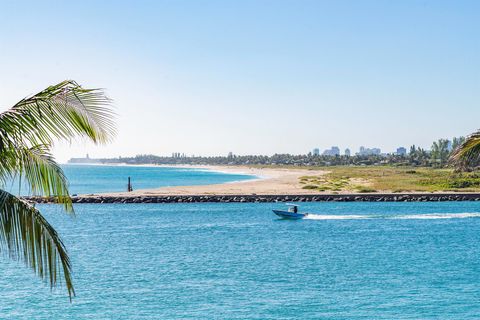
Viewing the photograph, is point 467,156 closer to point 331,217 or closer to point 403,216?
point 331,217

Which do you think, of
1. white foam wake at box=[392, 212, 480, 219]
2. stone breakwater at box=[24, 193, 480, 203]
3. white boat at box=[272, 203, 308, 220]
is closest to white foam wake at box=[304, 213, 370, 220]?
white boat at box=[272, 203, 308, 220]

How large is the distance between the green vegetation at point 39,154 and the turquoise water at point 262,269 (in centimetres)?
1945

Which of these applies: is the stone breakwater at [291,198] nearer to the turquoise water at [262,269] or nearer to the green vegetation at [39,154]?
the turquoise water at [262,269]

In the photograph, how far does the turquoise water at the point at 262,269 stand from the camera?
2939cm

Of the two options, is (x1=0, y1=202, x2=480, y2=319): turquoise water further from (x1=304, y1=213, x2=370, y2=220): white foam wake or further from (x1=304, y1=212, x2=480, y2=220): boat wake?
(x1=304, y1=213, x2=370, y2=220): white foam wake

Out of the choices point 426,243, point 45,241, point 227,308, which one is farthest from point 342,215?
point 45,241

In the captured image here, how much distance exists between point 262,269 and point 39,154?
3318 cm

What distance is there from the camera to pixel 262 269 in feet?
129

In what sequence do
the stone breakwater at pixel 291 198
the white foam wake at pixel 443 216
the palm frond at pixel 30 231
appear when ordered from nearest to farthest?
the palm frond at pixel 30 231 < the white foam wake at pixel 443 216 < the stone breakwater at pixel 291 198

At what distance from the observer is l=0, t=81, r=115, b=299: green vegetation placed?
702cm

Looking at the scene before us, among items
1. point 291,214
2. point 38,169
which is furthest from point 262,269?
point 38,169

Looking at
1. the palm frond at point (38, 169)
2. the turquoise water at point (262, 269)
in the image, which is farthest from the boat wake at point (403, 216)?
the palm frond at point (38, 169)

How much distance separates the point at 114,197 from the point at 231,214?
2569cm

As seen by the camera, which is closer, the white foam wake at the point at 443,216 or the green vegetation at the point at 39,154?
the green vegetation at the point at 39,154
